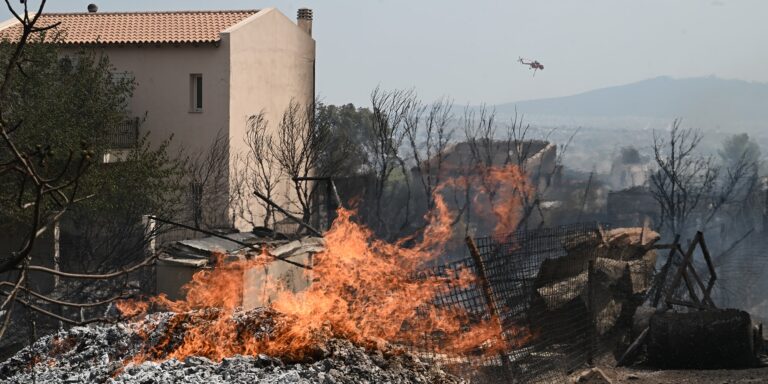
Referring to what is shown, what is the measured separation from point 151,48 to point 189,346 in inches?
813

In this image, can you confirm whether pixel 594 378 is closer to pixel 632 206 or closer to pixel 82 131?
pixel 82 131

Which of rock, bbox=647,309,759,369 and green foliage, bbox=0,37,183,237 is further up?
green foliage, bbox=0,37,183,237

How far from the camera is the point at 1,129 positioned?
9.71ft

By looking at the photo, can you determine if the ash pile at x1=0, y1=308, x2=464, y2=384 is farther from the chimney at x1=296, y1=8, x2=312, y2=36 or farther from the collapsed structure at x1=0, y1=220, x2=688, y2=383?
the chimney at x1=296, y1=8, x2=312, y2=36

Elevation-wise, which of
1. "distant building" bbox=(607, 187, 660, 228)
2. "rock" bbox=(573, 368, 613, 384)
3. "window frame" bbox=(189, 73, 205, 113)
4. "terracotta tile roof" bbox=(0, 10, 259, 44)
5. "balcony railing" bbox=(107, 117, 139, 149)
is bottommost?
"distant building" bbox=(607, 187, 660, 228)

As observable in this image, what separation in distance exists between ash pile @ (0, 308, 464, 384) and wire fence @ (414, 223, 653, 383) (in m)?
1.86

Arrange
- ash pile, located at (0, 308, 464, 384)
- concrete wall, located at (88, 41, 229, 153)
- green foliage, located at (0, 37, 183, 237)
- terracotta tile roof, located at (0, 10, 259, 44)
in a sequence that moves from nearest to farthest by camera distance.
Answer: ash pile, located at (0, 308, 464, 384) < green foliage, located at (0, 37, 183, 237) < terracotta tile roof, located at (0, 10, 259, 44) < concrete wall, located at (88, 41, 229, 153)

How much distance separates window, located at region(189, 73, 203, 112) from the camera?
27.2m

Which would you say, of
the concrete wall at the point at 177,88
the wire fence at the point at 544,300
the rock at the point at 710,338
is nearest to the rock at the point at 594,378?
the wire fence at the point at 544,300

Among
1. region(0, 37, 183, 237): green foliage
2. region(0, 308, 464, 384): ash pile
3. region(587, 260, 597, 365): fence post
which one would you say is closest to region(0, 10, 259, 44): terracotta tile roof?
region(0, 37, 183, 237): green foliage

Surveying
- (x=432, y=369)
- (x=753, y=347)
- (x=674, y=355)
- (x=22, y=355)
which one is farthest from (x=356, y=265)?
(x=753, y=347)

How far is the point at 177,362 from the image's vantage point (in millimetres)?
7148

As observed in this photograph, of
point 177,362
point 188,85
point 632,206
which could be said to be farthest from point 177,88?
point 632,206

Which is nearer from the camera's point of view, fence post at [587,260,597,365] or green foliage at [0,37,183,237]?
fence post at [587,260,597,365]
